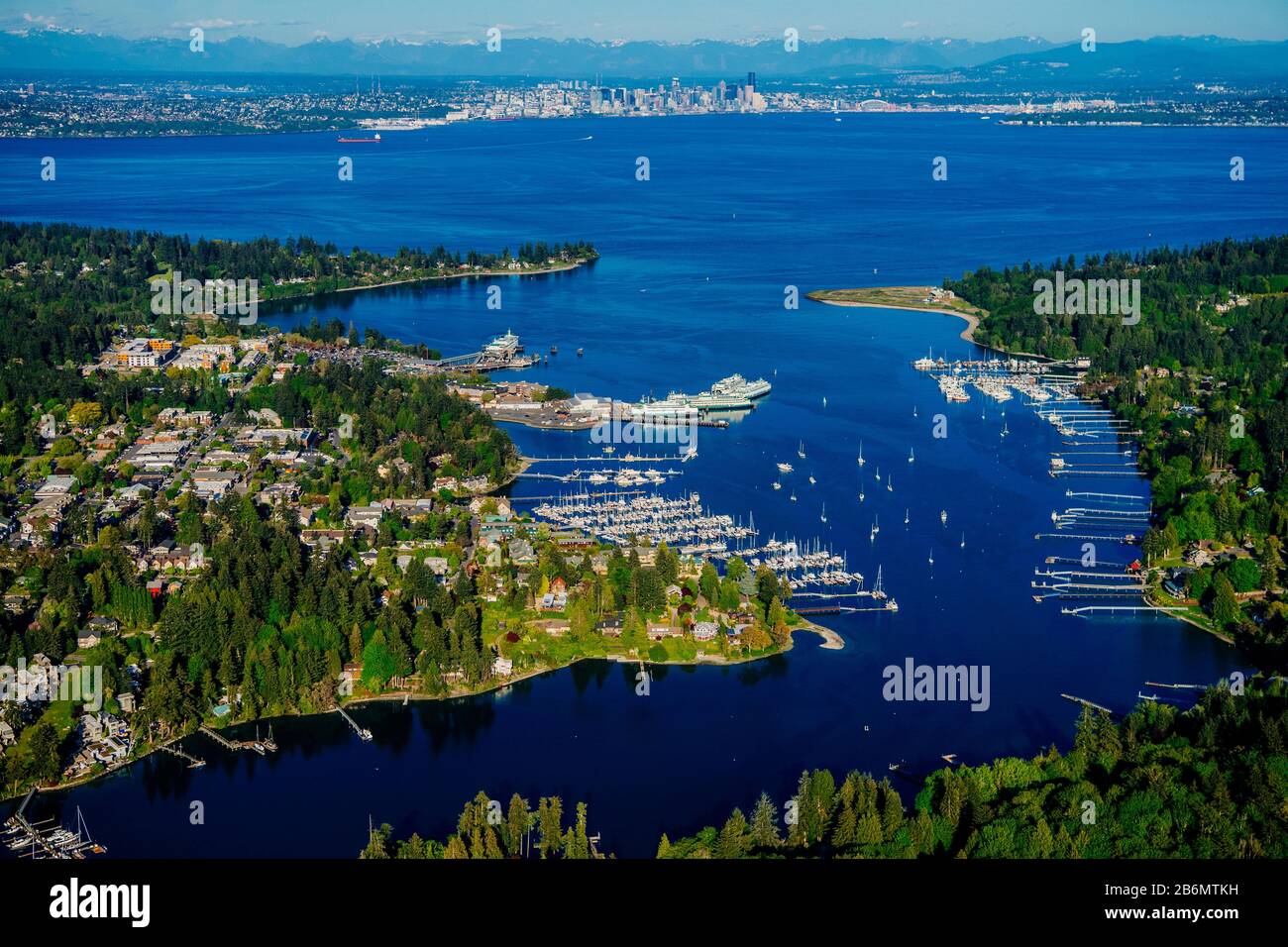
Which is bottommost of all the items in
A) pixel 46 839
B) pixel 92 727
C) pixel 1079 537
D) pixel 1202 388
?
pixel 46 839

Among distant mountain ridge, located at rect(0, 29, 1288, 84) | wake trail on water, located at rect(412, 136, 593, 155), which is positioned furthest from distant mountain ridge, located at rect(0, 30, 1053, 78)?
wake trail on water, located at rect(412, 136, 593, 155)

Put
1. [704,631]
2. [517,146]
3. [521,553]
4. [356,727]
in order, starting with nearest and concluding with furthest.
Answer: [356,727] → [704,631] → [521,553] → [517,146]

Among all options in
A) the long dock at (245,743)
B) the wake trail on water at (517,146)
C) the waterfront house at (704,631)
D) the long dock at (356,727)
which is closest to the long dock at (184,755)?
the long dock at (245,743)

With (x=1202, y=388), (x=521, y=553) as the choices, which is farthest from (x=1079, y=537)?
(x=1202, y=388)

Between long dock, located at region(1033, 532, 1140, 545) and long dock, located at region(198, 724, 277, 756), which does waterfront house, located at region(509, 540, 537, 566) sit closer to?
long dock, located at region(198, 724, 277, 756)

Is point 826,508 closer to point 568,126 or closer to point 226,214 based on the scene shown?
point 226,214

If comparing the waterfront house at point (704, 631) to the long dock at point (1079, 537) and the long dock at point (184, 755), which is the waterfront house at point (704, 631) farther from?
the long dock at point (1079, 537)

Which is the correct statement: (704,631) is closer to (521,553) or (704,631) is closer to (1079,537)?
(521,553)
